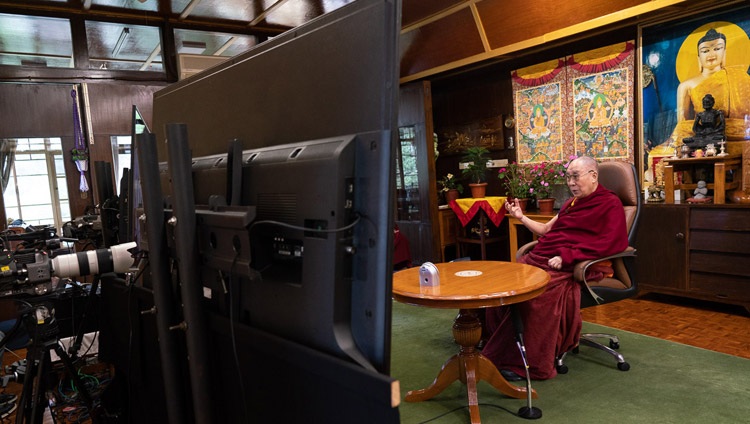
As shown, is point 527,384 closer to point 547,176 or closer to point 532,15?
point 547,176

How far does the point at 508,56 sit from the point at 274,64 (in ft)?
14.9

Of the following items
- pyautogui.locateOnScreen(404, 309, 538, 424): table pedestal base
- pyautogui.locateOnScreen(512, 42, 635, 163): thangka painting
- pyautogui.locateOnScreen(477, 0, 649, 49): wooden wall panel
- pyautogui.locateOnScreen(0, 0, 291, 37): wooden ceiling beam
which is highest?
pyautogui.locateOnScreen(0, 0, 291, 37): wooden ceiling beam

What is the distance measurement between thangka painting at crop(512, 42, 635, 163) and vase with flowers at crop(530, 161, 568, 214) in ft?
0.44

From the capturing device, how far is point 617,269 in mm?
2775

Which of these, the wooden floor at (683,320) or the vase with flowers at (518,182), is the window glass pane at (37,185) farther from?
the wooden floor at (683,320)

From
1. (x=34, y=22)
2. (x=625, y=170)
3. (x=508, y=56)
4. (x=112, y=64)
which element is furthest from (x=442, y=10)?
(x=34, y=22)

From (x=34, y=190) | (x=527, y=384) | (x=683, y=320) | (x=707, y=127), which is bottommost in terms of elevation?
(x=683, y=320)

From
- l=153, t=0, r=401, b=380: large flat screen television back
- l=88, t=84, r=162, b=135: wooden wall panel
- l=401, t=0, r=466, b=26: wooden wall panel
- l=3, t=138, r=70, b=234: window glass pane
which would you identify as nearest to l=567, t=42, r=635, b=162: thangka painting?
l=401, t=0, r=466, b=26: wooden wall panel

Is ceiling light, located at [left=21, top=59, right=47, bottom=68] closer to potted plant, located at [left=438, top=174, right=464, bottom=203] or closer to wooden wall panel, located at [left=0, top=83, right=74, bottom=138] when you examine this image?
wooden wall panel, located at [left=0, top=83, right=74, bottom=138]

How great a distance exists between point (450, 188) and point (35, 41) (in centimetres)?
445

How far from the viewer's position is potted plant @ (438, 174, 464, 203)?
221 inches

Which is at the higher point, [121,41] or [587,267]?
[121,41]

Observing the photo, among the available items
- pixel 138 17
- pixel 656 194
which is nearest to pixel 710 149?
pixel 656 194

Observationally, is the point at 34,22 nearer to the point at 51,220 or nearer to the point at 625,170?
the point at 51,220
